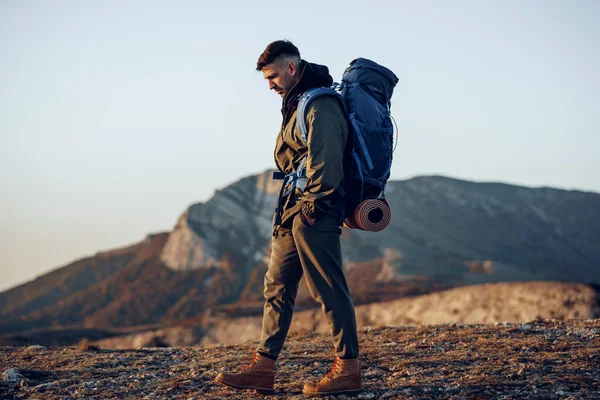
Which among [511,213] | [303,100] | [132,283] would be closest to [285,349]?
[303,100]

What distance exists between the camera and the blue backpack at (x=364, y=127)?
5.39 metres

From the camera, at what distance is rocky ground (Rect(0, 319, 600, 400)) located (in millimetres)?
5645

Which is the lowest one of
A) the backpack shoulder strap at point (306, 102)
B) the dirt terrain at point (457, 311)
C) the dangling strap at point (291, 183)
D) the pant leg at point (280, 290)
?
the dirt terrain at point (457, 311)

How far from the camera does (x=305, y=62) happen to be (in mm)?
5590

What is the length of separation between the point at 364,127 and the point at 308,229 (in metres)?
0.95

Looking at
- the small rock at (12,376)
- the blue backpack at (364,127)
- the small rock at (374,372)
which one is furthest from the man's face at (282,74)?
the small rock at (12,376)

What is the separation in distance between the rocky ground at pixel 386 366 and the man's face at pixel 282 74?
2.64 meters

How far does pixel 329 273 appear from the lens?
17.8ft

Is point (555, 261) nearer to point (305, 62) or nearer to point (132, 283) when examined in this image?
point (132, 283)

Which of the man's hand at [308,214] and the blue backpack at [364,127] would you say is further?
the blue backpack at [364,127]

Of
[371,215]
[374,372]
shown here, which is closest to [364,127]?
[371,215]

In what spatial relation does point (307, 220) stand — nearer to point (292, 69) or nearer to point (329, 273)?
point (329, 273)

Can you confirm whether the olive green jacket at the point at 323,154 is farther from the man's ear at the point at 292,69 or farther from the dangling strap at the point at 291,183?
the man's ear at the point at 292,69

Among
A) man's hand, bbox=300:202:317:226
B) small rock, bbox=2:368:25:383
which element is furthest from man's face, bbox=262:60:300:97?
small rock, bbox=2:368:25:383
